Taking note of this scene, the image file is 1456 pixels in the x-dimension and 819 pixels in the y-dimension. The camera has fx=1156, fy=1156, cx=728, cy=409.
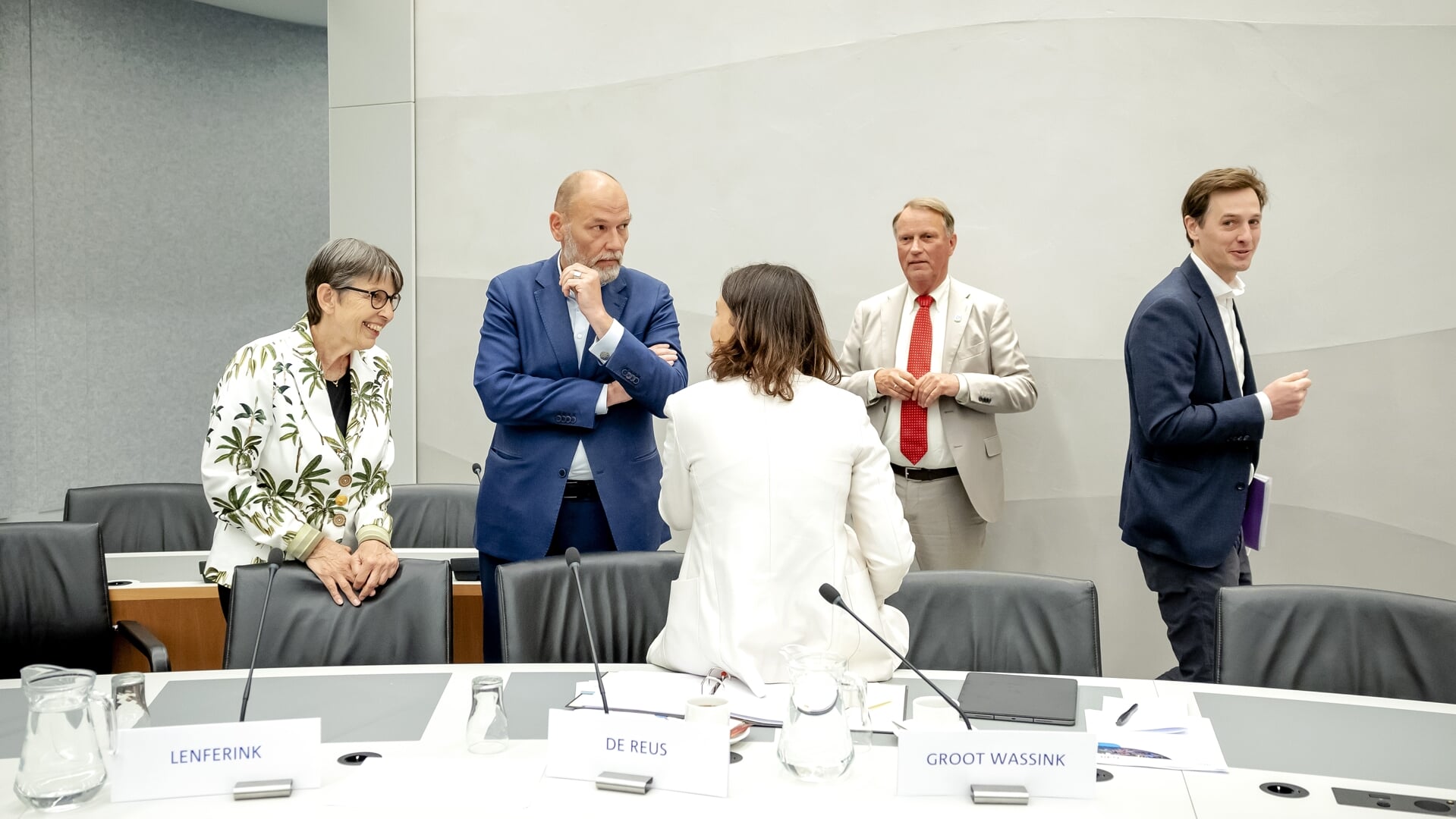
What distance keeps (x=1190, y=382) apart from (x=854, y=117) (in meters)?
2.08

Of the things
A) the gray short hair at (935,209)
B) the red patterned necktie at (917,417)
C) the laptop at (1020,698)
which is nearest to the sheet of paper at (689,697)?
the laptop at (1020,698)

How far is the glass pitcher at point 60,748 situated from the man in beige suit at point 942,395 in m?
2.94

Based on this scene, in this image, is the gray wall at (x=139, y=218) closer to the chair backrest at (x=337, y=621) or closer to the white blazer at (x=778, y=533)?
the chair backrest at (x=337, y=621)

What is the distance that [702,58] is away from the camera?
497cm

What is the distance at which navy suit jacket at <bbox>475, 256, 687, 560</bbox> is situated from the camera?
312 cm

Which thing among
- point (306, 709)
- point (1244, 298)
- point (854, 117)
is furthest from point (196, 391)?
point (1244, 298)

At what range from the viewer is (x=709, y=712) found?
74.6 inches

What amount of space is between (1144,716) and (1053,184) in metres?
2.99

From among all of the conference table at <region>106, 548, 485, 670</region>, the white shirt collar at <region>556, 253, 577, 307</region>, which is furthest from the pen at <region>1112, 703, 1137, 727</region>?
the white shirt collar at <region>556, 253, 577, 307</region>

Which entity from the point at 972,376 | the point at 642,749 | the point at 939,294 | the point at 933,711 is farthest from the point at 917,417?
the point at 642,749

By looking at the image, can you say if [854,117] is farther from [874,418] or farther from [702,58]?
[874,418]

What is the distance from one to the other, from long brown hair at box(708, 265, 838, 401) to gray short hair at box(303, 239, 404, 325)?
0.90 meters

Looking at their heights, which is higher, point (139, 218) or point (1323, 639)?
point (139, 218)

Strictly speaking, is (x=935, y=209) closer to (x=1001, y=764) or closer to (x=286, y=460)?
(x=286, y=460)
